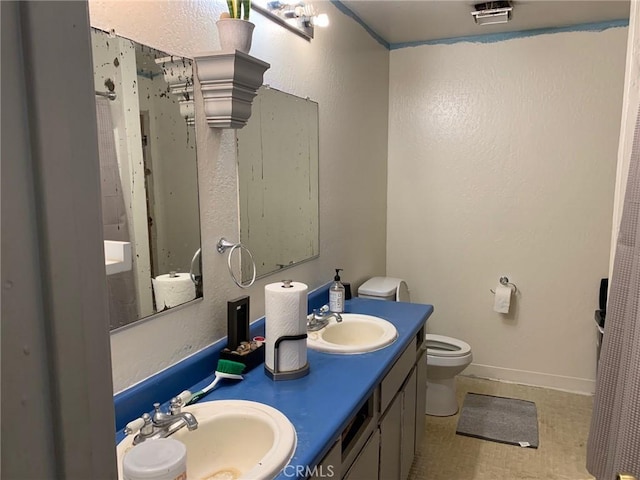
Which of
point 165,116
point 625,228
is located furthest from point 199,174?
point 625,228

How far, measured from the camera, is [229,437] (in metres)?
1.22

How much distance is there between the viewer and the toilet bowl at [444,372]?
261 cm

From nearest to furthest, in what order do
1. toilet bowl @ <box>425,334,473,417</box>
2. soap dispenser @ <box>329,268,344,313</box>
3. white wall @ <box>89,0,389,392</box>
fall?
white wall @ <box>89,0,389,392</box>
soap dispenser @ <box>329,268,344,313</box>
toilet bowl @ <box>425,334,473,417</box>

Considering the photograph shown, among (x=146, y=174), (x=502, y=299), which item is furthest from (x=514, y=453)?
(x=146, y=174)

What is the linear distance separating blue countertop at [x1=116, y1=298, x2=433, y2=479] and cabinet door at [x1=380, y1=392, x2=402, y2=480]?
0.21 m

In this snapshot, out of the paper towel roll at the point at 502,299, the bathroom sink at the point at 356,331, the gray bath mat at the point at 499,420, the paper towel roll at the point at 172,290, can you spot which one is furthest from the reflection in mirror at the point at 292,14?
the gray bath mat at the point at 499,420

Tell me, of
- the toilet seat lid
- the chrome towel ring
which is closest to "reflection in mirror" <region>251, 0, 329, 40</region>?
the chrome towel ring

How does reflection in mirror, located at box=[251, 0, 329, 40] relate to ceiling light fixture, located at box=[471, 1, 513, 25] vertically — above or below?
below

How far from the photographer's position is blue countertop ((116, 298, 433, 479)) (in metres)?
1.13

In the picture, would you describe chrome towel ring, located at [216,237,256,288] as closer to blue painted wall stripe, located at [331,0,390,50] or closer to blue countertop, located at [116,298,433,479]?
blue countertop, located at [116,298,433,479]

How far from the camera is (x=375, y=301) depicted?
7.92ft

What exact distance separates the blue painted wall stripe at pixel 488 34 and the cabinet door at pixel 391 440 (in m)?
1.99

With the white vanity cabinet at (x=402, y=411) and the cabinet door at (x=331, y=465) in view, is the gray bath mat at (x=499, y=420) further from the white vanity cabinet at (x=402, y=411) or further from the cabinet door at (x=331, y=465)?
the cabinet door at (x=331, y=465)

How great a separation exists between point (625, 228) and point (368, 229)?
5.44ft
